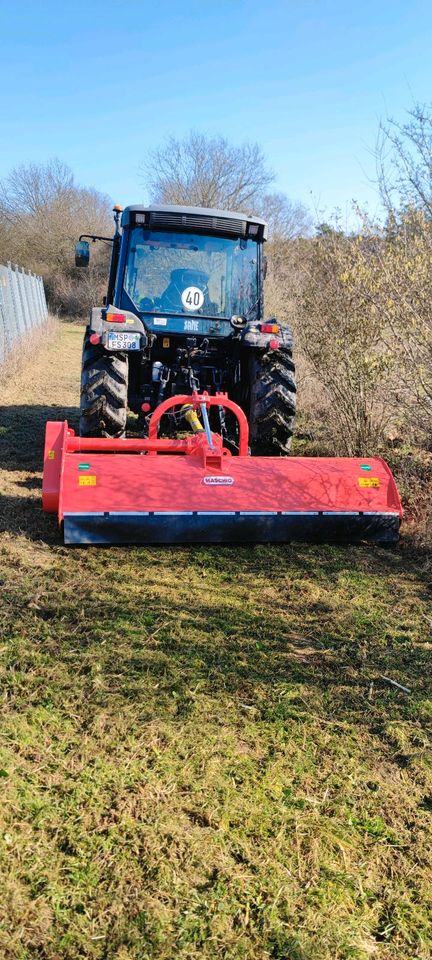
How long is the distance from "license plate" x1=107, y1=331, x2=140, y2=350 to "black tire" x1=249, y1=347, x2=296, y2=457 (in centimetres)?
102

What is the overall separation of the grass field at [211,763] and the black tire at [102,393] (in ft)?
4.72

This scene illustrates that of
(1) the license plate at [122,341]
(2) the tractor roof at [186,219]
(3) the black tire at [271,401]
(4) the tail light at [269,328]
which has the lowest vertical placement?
(3) the black tire at [271,401]

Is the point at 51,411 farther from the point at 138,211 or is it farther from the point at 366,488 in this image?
the point at 366,488

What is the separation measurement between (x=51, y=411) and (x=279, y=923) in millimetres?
7662

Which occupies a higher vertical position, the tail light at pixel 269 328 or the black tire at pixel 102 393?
the tail light at pixel 269 328

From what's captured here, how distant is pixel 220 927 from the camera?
72.3 inches

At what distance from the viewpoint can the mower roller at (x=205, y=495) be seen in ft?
14.5

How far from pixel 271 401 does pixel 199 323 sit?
0.97 m

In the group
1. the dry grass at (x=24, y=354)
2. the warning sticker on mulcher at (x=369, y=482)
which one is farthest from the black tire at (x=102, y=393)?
the dry grass at (x=24, y=354)

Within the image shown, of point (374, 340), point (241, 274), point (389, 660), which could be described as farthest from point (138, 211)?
point (389, 660)

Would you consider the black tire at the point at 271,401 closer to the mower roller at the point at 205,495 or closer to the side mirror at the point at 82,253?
the mower roller at the point at 205,495

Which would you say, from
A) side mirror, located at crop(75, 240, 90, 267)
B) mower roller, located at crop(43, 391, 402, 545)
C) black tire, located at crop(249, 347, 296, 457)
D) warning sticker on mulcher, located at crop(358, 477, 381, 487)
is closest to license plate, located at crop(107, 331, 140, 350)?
mower roller, located at crop(43, 391, 402, 545)

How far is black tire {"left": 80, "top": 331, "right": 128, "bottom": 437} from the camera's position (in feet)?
17.5

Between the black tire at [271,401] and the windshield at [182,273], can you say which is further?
the windshield at [182,273]
